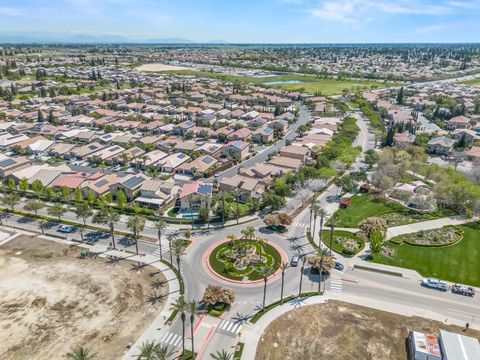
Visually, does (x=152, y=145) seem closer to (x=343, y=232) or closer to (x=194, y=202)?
(x=194, y=202)

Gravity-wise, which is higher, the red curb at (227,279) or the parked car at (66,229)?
the red curb at (227,279)

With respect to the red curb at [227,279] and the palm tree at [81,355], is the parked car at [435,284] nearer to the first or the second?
the red curb at [227,279]

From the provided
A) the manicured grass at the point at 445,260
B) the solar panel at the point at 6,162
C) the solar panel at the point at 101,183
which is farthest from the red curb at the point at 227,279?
the solar panel at the point at 6,162

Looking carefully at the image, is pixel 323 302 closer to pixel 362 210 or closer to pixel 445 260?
pixel 445 260

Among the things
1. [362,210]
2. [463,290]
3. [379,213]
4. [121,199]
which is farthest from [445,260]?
[121,199]

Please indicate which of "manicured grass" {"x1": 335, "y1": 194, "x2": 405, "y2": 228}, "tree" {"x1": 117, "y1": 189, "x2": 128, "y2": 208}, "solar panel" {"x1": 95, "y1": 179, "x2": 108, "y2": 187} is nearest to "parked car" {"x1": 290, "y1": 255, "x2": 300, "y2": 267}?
"manicured grass" {"x1": 335, "y1": 194, "x2": 405, "y2": 228}
